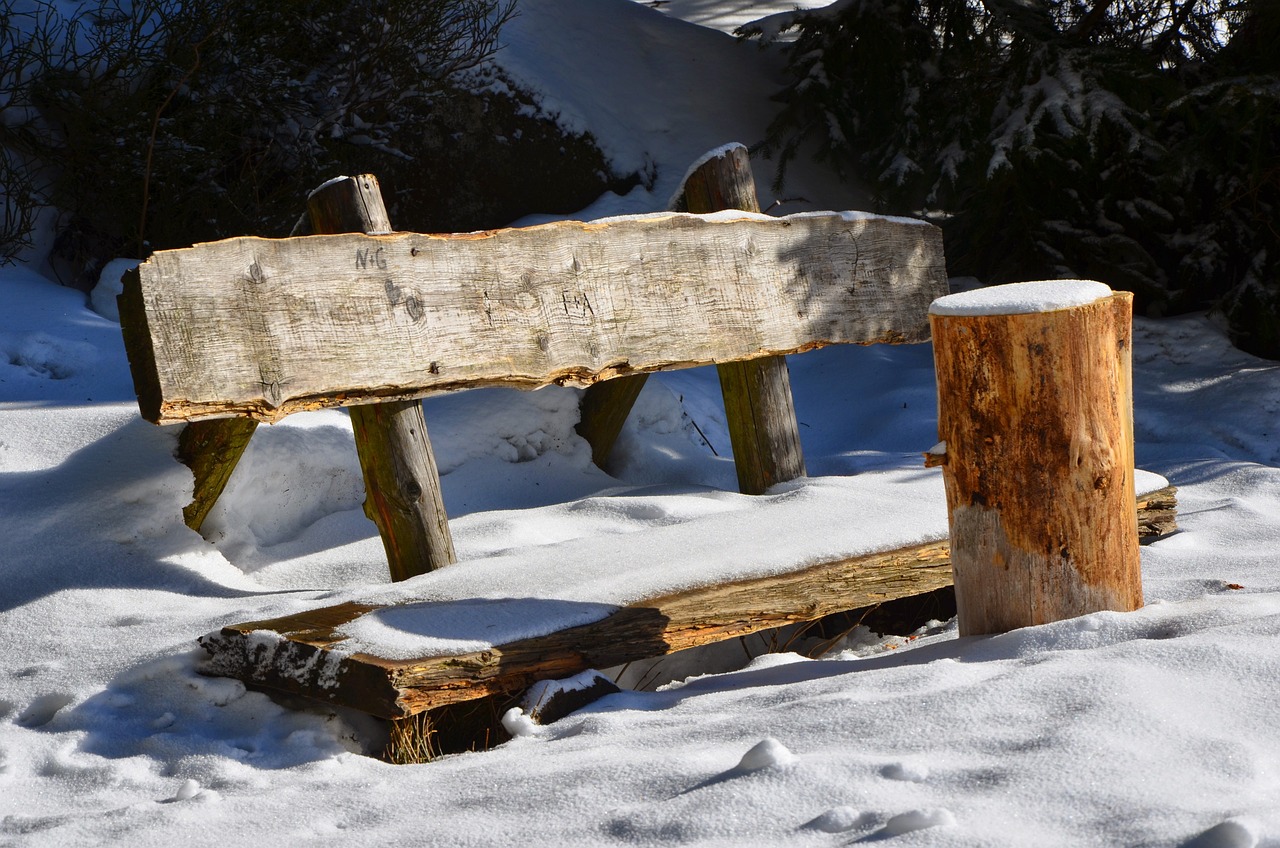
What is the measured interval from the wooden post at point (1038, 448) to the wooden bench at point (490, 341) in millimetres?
576

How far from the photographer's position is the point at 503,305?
315 cm

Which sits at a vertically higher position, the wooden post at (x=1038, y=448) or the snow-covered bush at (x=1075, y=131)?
the snow-covered bush at (x=1075, y=131)

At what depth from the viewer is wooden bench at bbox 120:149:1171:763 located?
8.43ft

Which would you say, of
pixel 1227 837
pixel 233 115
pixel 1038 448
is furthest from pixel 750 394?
pixel 233 115

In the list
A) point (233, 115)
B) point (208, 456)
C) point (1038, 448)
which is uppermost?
point (233, 115)

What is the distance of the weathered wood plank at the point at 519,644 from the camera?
2.35 metres

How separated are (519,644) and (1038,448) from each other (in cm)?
122

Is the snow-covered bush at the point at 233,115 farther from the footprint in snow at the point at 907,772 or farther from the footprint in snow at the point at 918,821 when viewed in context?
the footprint in snow at the point at 918,821

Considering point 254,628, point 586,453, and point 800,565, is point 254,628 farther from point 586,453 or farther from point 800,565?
point 586,453

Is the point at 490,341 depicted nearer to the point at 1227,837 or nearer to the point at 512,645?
the point at 512,645

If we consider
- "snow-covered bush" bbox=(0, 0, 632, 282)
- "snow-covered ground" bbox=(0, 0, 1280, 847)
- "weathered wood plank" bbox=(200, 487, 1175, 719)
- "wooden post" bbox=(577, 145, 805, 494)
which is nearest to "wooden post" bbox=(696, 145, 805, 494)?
"wooden post" bbox=(577, 145, 805, 494)

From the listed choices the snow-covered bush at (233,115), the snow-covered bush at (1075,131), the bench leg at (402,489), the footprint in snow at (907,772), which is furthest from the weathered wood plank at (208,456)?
the snow-covered bush at (1075,131)

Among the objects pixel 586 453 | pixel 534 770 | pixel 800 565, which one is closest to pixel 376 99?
pixel 586 453

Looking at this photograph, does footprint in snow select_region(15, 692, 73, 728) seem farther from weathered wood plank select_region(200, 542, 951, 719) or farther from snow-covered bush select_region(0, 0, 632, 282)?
snow-covered bush select_region(0, 0, 632, 282)
